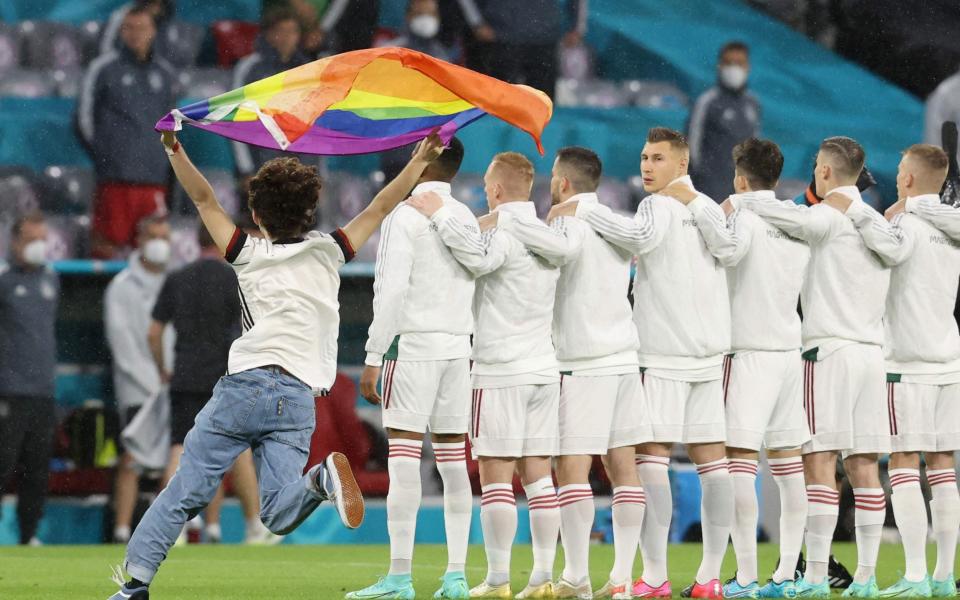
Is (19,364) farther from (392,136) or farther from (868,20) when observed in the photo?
(868,20)

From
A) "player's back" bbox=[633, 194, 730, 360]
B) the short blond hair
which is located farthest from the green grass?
the short blond hair

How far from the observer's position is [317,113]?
680 cm

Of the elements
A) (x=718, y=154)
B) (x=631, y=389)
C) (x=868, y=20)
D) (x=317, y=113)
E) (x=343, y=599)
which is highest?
(x=868, y=20)

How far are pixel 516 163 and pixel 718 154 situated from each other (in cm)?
760

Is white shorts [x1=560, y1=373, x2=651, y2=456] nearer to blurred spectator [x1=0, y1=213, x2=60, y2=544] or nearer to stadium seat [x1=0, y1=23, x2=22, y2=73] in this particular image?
blurred spectator [x1=0, y1=213, x2=60, y2=544]

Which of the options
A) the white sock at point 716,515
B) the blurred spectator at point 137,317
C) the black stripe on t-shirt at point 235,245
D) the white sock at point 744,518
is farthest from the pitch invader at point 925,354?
the blurred spectator at point 137,317

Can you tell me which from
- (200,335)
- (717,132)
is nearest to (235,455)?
(200,335)

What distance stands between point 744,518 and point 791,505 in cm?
31

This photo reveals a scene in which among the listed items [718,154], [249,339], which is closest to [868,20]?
[718,154]

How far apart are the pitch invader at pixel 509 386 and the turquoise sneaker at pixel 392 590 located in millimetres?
410

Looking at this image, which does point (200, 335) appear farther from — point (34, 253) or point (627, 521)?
point (627, 521)

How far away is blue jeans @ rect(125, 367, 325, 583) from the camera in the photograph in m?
6.00

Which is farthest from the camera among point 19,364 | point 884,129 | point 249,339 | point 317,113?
point 884,129

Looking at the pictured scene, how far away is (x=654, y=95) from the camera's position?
52.1 feet
